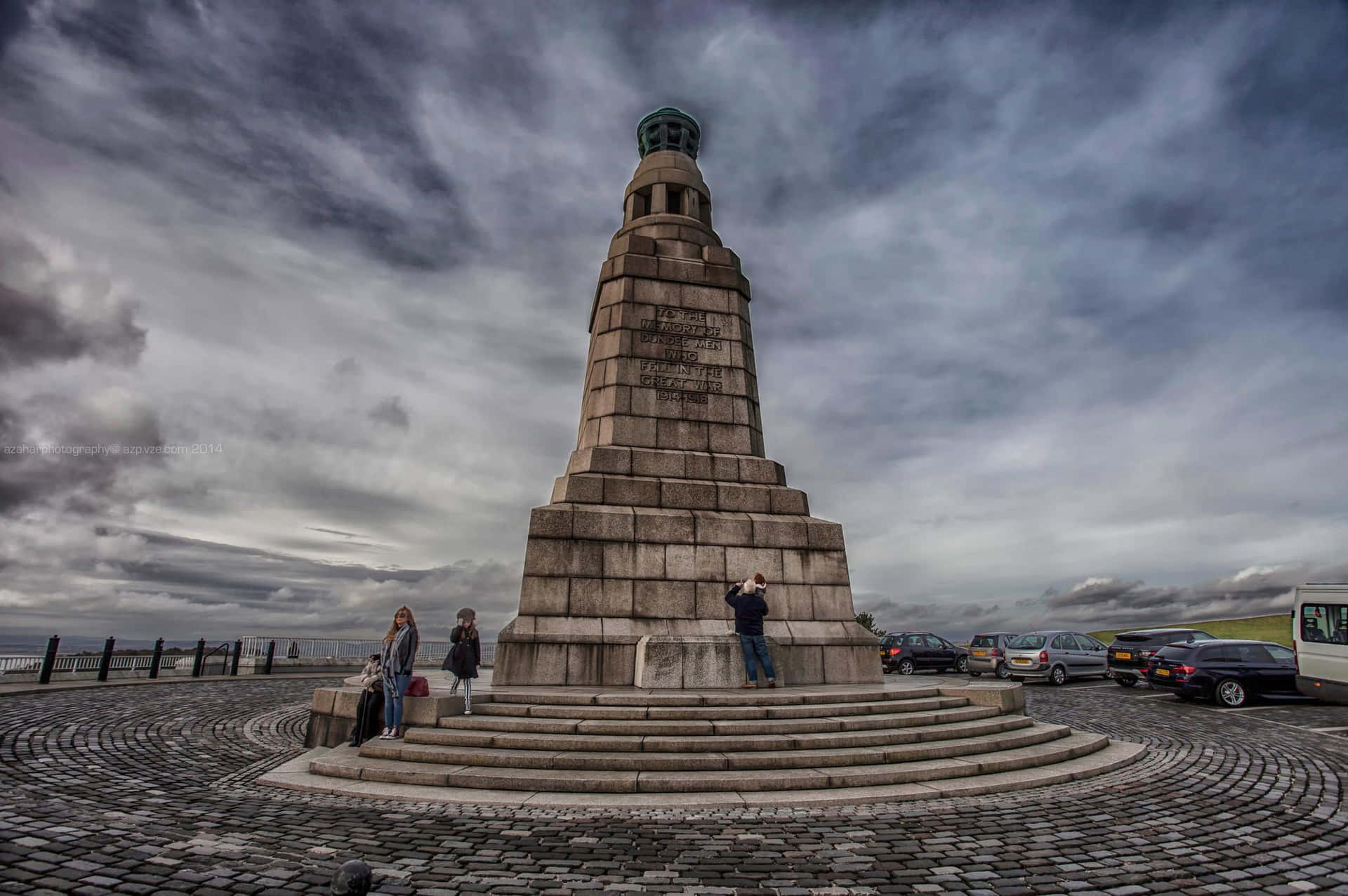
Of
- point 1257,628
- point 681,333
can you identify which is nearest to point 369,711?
point 681,333

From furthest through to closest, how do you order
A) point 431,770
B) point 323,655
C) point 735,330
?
point 323,655 → point 735,330 → point 431,770

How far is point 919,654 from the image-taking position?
25.8 meters

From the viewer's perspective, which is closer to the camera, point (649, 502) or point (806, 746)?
point (806, 746)

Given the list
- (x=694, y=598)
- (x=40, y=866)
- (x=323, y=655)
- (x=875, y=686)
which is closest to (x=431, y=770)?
(x=40, y=866)

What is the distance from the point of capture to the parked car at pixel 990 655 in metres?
22.2

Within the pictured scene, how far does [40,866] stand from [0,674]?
17.9 metres

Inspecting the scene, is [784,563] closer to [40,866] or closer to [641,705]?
[641,705]

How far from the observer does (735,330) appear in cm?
1594

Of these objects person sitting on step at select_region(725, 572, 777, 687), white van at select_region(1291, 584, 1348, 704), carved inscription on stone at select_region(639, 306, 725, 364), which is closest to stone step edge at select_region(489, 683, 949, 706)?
person sitting on step at select_region(725, 572, 777, 687)

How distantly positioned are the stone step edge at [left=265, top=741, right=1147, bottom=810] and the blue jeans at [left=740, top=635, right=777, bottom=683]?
336cm

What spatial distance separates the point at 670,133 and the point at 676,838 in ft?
58.9

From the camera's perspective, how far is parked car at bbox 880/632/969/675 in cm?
2561

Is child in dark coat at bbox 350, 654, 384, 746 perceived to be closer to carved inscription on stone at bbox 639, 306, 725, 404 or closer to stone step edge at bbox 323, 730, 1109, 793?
stone step edge at bbox 323, 730, 1109, 793

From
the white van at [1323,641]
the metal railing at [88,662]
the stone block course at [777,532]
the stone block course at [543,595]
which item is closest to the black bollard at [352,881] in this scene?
the stone block course at [543,595]
